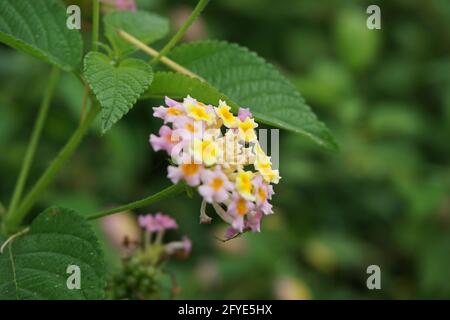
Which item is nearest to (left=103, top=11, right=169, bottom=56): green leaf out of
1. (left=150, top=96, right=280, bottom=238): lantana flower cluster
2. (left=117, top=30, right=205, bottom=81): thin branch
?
(left=117, top=30, right=205, bottom=81): thin branch

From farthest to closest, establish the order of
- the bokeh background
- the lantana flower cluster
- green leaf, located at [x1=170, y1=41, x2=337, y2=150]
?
the bokeh background < green leaf, located at [x1=170, y1=41, x2=337, y2=150] < the lantana flower cluster

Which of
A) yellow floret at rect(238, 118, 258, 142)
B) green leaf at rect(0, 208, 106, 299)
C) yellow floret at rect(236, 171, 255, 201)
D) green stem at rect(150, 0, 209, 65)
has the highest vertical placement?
green stem at rect(150, 0, 209, 65)

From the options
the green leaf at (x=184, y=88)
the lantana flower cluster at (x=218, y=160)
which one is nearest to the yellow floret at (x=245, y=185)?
the lantana flower cluster at (x=218, y=160)

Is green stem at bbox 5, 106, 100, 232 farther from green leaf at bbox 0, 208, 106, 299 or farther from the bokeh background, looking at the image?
the bokeh background

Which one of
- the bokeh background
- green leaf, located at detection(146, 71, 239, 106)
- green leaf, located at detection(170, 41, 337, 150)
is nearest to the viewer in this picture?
green leaf, located at detection(146, 71, 239, 106)

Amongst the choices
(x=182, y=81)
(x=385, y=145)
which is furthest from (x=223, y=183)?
(x=385, y=145)

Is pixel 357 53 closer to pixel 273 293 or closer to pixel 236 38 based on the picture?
pixel 236 38
